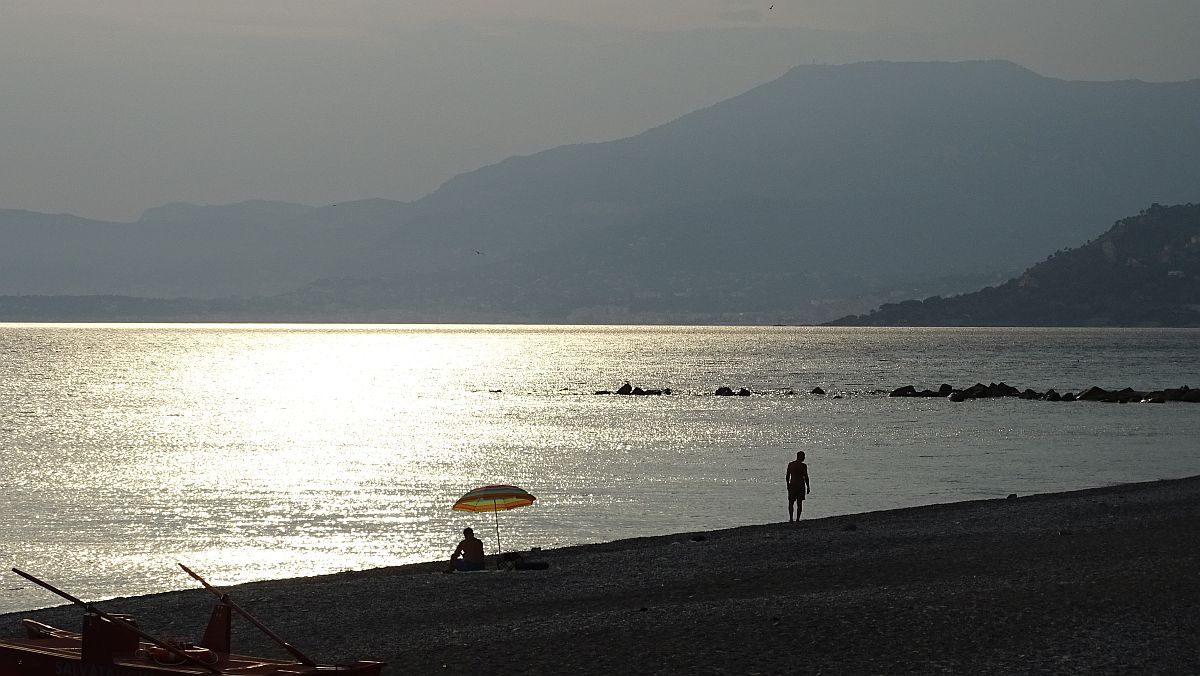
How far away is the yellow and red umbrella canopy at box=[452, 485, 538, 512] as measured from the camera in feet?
97.3

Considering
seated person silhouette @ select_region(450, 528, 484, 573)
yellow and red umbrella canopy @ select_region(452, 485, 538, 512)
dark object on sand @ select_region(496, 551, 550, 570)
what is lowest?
dark object on sand @ select_region(496, 551, 550, 570)

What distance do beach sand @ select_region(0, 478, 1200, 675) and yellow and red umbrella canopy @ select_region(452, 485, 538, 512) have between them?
59.2 inches

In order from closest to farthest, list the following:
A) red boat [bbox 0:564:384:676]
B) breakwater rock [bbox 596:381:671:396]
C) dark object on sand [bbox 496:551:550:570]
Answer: red boat [bbox 0:564:384:676] < dark object on sand [bbox 496:551:550:570] < breakwater rock [bbox 596:381:671:396]

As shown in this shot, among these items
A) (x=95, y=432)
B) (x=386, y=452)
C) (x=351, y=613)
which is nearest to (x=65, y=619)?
(x=351, y=613)

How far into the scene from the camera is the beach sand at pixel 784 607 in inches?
653

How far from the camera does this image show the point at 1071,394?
10300cm

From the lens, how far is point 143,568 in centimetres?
3144

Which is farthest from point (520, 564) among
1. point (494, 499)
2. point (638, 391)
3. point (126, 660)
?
point (638, 391)

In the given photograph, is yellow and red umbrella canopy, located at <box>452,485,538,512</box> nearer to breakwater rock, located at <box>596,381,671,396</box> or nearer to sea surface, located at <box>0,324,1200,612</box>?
sea surface, located at <box>0,324,1200,612</box>

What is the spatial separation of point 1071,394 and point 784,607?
3522 inches

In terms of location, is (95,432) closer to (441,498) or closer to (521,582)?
(441,498)

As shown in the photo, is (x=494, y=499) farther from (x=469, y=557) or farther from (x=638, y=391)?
(x=638, y=391)

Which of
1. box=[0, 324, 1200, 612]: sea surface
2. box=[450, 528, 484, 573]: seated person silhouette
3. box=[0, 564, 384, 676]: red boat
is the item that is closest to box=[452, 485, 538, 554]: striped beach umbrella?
box=[450, 528, 484, 573]: seated person silhouette

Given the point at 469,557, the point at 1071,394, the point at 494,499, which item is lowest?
Result: the point at 469,557
